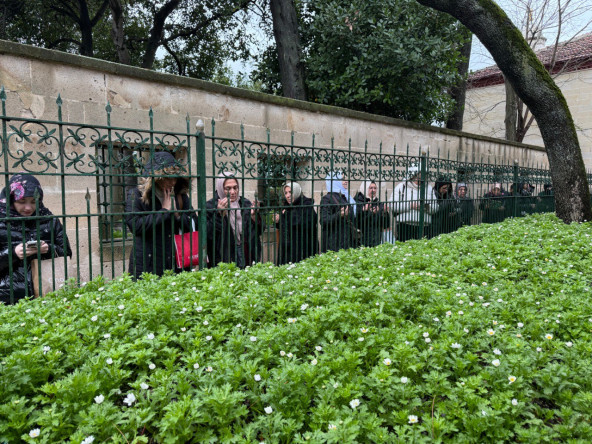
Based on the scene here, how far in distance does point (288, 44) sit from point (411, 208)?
16.3ft

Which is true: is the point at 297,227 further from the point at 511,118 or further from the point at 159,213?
the point at 511,118

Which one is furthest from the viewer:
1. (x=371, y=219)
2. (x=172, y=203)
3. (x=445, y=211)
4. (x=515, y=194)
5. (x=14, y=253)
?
(x=515, y=194)

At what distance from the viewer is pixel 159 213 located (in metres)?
4.38

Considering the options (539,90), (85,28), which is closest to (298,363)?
(539,90)

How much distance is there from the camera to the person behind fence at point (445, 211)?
8.55 meters

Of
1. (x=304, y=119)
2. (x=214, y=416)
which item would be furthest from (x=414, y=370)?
(x=304, y=119)

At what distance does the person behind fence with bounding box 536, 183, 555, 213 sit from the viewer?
13.1 metres

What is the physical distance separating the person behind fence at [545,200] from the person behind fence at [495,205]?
7.00 ft

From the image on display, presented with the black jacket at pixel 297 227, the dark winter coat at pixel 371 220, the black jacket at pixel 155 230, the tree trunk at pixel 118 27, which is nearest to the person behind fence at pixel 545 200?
the dark winter coat at pixel 371 220

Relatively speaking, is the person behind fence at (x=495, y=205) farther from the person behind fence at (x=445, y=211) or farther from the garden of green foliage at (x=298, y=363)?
the garden of green foliage at (x=298, y=363)

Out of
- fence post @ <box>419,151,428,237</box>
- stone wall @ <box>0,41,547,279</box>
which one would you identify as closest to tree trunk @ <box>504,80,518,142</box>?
fence post @ <box>419,151,428,237</box>

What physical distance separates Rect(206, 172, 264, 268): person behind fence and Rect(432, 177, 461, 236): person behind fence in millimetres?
4626

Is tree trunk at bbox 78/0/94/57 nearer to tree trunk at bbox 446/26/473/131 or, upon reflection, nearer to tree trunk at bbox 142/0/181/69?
tree trunk at bbox 142/0/181/69

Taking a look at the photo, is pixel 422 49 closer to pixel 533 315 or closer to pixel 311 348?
pixel 533 315
